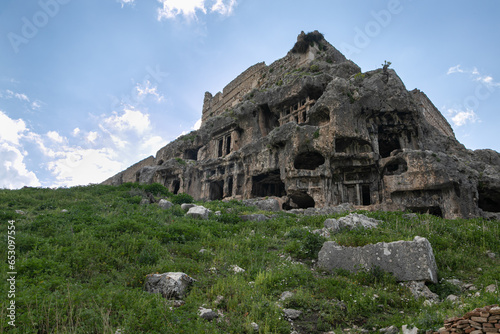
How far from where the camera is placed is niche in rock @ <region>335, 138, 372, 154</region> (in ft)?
69.5

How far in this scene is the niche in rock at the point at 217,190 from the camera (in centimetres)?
2841

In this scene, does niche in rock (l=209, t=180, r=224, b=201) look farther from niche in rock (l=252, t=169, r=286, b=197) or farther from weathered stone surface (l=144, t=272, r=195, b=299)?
weathered stone surface (l=144, t=272, r=195, b=299)

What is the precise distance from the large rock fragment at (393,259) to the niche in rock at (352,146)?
1505cm

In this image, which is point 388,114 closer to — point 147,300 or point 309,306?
point 309,306

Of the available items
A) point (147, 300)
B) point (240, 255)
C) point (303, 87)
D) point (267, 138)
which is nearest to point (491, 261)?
point (240, 255)

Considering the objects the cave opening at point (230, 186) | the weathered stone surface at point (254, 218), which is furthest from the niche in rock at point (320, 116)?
the weathered stone surface at point (254, 218)

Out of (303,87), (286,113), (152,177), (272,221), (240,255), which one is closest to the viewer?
(240,255)

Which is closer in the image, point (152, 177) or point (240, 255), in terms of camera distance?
point (240, 255)

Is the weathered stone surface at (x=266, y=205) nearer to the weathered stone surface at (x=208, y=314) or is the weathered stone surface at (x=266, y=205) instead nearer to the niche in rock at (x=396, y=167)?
the niche in rock at (x=396, y=167)

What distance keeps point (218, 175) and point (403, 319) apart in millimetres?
23614

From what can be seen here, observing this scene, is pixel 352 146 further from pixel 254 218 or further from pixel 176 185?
pixel 176 185

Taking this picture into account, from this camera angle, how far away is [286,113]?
29.4 meters

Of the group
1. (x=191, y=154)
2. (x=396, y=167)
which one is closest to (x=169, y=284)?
(x=396, y=167)

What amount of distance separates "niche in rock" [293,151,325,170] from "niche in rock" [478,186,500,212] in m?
10.2
